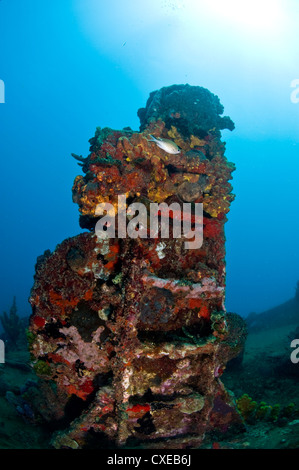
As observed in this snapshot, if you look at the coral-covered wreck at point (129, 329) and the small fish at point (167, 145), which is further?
the small fish at point (167, 145)

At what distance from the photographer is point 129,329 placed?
3.99 m

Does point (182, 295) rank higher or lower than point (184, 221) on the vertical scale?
lower

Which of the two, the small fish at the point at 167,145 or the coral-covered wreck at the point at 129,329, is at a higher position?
the small fish at the point at 167,145

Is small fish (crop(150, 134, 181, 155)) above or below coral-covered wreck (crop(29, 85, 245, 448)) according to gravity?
above

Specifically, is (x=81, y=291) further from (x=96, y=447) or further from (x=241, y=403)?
(x=241, y=403)

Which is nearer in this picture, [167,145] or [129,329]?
[129,329]

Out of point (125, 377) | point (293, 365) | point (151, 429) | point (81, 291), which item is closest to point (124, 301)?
point (81, 291)

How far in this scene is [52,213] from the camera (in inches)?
4943

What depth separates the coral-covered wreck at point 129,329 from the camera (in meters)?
4.12

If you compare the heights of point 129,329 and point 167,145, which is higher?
point 167,145

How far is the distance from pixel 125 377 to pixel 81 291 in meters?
1.55

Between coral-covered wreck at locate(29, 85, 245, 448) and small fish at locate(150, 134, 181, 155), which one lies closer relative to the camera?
coral-covered wreck at locate(29, 85, 245, 448)

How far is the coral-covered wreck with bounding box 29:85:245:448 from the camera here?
4117mm
